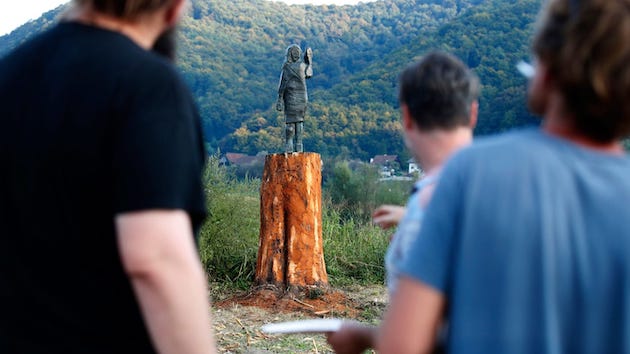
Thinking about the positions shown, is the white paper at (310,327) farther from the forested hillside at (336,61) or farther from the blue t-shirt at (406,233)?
the forested hillside at (336,61)

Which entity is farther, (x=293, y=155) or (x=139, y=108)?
(x=293, y=155)

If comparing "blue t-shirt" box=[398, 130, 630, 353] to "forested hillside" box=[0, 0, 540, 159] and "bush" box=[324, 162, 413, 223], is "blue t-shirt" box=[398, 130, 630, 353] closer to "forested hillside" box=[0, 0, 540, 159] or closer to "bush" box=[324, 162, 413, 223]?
"bush" box=[324, 162, 413, 223]

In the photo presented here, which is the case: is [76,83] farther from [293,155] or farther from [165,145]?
[293,155]

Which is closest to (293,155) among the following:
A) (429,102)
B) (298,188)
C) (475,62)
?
(298,188)

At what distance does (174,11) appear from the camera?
1314 millimetres

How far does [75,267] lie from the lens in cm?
120

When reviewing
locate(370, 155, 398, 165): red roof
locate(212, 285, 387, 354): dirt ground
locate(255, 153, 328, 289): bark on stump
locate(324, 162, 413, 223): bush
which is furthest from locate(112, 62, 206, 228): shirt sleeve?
locate(370, 155, 398, 165): red roof

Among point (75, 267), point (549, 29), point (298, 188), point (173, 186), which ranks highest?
point (549, 29)

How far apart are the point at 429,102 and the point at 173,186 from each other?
0.70m

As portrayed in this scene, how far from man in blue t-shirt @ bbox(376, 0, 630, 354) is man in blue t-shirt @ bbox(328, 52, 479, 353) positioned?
43 cm

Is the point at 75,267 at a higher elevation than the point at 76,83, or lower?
lower

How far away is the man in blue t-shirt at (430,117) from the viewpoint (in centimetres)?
161

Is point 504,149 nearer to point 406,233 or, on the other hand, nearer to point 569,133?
point 569,133

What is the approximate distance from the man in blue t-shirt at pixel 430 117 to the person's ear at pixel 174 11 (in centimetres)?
57
